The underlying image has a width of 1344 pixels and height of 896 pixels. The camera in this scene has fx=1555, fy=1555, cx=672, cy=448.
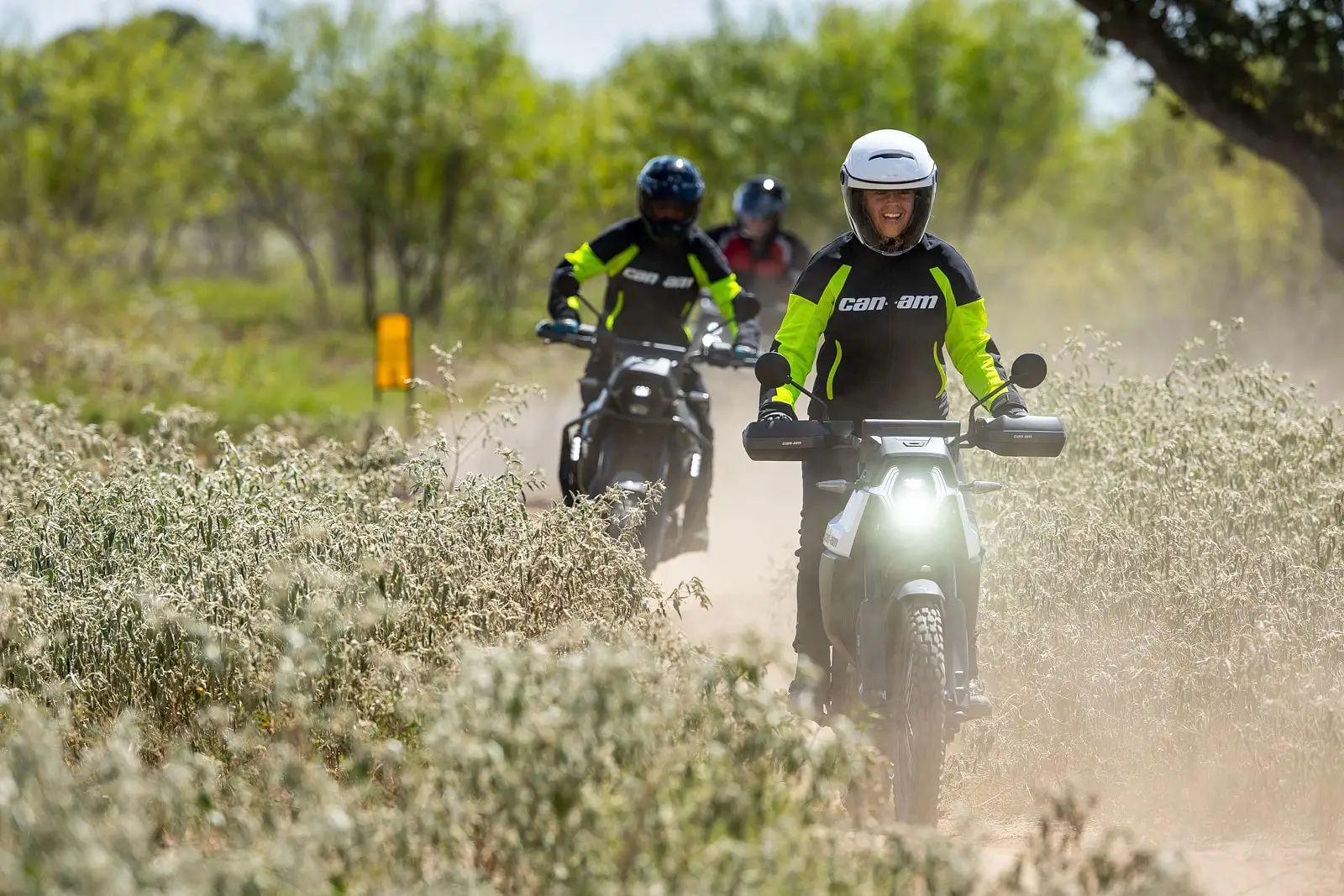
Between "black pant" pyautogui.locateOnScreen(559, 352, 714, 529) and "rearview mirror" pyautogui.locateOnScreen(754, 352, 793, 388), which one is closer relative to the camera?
"rearview mirror" pyautogui.locateOnScreen(754, 352, 793, 388)

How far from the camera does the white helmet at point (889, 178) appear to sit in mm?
5520

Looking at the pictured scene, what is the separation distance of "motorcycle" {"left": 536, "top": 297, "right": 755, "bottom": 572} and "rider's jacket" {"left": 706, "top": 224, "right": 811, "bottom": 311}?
17.2ft

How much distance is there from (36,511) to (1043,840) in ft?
15.1

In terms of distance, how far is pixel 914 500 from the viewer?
5.14 metres

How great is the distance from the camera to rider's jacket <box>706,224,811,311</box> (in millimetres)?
13922

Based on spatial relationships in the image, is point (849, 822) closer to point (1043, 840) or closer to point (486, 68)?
point (1043, 840)

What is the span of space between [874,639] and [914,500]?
0.49 metres

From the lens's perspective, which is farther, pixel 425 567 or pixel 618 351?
pixel 618 351

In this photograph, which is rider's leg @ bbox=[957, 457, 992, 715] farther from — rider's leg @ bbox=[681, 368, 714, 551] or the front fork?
rider's leg @ bbox=[681, 368, 714, 551]

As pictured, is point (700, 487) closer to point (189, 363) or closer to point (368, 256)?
point (189, 363)

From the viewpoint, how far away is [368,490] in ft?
24.0

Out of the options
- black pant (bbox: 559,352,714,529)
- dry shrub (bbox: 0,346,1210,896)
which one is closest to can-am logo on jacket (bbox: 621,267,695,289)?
black pant (bbox: 559,352,714,529)

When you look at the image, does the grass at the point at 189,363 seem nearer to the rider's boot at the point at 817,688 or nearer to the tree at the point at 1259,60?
the rider's boot at the point at 817,688

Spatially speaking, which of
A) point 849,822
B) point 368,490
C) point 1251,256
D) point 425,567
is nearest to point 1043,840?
point 849,822
